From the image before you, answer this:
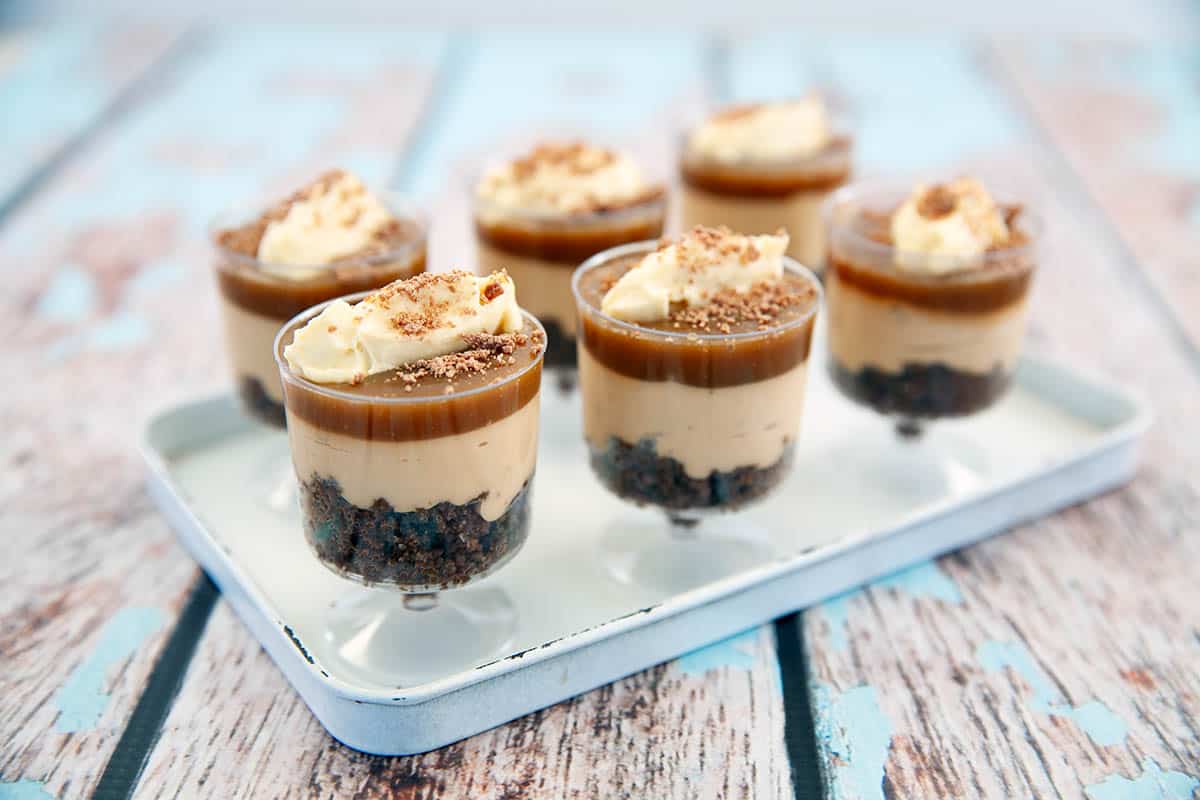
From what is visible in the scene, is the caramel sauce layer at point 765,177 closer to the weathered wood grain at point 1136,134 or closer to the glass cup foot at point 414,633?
the weathered wood grain at point 1136,134

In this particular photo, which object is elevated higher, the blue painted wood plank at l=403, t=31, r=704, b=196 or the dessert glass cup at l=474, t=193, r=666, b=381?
the dessert glass cup at l=474, t=193, r=666, b=381

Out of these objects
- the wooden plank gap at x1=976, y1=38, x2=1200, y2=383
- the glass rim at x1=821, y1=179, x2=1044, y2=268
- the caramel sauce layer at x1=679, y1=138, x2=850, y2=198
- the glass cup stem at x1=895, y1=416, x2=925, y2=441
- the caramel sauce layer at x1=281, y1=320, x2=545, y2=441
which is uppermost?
the caramel sauce layer at x1=281, y1=320, x2=545, y2=441

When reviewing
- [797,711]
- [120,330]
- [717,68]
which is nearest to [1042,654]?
[797,711]

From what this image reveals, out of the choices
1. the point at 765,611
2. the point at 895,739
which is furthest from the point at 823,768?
the point at 765,611

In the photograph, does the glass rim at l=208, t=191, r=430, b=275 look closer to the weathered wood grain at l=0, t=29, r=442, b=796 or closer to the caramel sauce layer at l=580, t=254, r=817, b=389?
the weathered wood grain at l=0, t=29, r=442, b=796

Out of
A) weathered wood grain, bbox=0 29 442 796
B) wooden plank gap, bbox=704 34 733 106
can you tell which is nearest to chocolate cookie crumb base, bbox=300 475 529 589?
weathered wood grain, bbox=0 29 442 796

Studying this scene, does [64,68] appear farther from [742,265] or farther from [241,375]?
[742,265]

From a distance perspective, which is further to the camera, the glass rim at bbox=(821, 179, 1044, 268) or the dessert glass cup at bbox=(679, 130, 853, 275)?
the dessert glass cup at bbox=(679, 130, 853, 275)

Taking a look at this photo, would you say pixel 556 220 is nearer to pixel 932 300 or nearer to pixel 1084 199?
pixel 932 300
